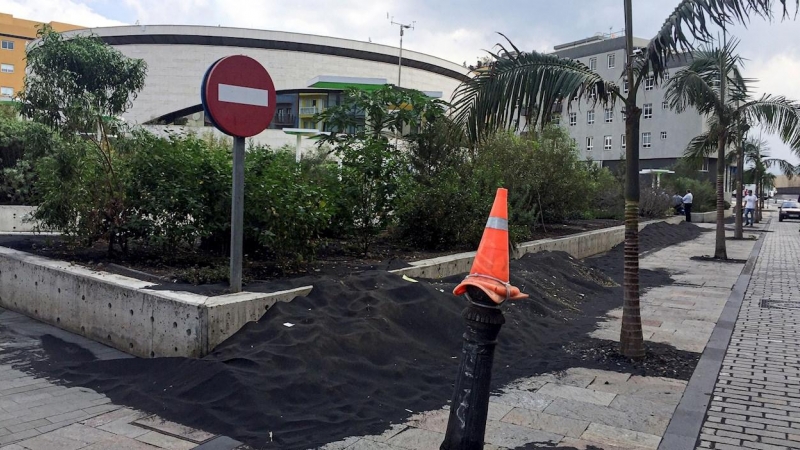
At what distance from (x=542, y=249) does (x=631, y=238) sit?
585 cm

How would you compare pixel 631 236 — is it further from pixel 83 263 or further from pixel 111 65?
pixel 111 65

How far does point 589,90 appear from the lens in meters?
6.23

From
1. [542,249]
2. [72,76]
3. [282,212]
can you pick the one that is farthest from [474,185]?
[72,76]

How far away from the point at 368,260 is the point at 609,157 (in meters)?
57.4

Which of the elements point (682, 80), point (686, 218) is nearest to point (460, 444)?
point (682, 80)

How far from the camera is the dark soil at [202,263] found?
6180 mm

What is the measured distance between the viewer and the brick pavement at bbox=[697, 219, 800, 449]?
166 inches

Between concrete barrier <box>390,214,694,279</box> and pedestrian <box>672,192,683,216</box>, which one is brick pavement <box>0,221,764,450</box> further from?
pedestrian <box>672,192,683,216</box>

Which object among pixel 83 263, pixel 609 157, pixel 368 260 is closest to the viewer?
pixel 83 263

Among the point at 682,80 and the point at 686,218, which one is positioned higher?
the point at 682,80

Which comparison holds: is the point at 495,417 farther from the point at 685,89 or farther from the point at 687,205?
the point at 687,205

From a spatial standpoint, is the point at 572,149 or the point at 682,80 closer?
the point at 682,80

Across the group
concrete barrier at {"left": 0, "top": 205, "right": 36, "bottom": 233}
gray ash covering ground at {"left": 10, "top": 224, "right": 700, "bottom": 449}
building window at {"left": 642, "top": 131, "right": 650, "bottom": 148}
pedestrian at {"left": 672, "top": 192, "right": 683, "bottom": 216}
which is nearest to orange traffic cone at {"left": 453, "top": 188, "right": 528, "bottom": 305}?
gray ash covering ground at {"left": 10, "top": 224, "right": 700, "bottom": 449}

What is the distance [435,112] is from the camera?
1056 centimetres
